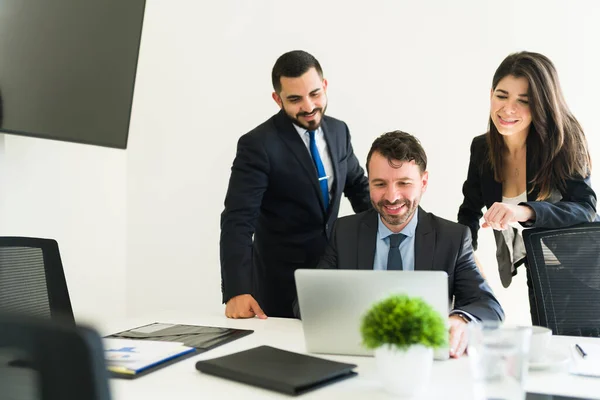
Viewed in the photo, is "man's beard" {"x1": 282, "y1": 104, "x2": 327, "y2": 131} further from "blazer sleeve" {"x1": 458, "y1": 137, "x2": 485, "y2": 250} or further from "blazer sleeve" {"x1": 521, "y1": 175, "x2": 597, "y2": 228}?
"blazer sleeve" {"x1": 521, "y1": 175, "x2": 597, "y2": 228}

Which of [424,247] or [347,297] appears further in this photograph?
[424,247]

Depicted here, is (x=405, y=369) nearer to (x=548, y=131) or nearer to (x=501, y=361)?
(x=501, y=361)

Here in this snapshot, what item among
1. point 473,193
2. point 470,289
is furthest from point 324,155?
point 470,289

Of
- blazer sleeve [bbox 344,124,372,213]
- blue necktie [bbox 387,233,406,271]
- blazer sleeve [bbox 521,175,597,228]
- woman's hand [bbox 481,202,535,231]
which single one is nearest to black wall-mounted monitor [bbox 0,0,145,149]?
blazer sleeve [bbox 344,124,372,213]

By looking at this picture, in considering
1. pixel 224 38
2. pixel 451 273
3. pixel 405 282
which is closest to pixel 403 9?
pixel 224 38

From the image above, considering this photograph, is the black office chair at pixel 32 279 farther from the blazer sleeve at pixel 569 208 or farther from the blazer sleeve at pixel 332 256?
the blazer sleeve at pixel 569 208

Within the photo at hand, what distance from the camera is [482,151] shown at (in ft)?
9.01

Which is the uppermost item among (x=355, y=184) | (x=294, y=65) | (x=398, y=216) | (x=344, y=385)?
(x=294, y=65)

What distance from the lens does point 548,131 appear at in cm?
254

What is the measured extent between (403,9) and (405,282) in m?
2.66

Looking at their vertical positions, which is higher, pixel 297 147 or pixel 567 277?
pixel 297 147

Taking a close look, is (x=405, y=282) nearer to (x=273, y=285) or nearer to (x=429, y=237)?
(x=429, y=237)

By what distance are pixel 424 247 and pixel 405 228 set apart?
0.32ft

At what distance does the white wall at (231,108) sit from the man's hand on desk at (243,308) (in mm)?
1349
